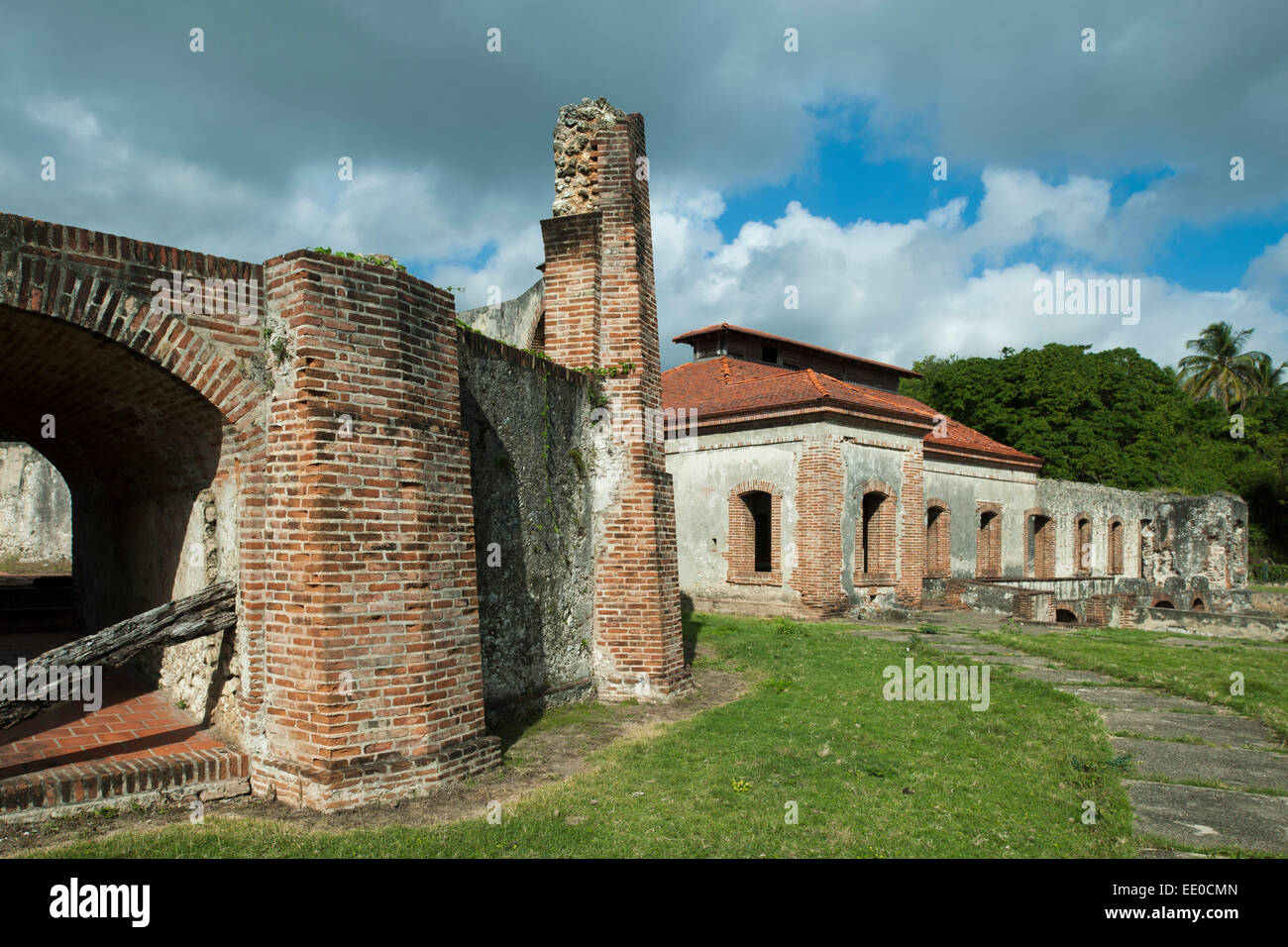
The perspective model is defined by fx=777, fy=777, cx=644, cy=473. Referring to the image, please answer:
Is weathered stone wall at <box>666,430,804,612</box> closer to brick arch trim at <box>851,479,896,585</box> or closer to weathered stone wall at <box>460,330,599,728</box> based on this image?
brick arch trim at <box>851,479,896,585</box>

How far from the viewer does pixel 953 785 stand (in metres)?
5.54

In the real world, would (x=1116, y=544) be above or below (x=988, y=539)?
below

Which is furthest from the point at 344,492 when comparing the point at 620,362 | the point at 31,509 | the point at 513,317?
the point at 31,509

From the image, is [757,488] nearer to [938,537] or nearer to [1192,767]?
[938,537]

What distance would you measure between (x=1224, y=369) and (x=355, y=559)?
186ft

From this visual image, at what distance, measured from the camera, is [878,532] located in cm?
1745

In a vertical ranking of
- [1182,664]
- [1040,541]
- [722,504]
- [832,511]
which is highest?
[722,504]

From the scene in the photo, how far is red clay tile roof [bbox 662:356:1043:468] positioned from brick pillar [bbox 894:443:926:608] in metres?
0.98

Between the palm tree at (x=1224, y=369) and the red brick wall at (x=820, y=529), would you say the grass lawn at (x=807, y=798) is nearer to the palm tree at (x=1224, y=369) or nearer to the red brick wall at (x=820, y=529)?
the red brick wall at (x=820, y=529)

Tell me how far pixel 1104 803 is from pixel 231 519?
635 cm

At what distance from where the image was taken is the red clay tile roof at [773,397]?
16.3 meters

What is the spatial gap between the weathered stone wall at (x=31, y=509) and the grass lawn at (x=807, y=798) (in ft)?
69.2

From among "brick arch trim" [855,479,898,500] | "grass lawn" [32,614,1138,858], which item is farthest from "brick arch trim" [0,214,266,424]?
"brick arch trim" [855,479,898,500]

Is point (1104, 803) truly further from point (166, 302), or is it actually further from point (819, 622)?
point (819, 622)
